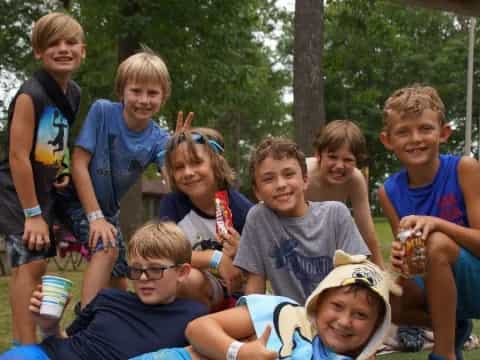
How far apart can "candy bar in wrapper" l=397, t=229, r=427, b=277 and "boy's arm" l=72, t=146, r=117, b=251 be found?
177 cm

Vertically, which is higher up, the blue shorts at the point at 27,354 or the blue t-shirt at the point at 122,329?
the blue t-shirt at the point at 122,329

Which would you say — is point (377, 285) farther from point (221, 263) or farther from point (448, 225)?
point (221, 263)

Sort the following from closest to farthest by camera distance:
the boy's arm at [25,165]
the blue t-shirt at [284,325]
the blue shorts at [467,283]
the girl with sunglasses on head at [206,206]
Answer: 1. the blue t-shirt at [284,325]
2. the blue shorts at [467,283]
3. the girl with sunglasses on head at [206,206]
4. the boy's arm at [25,165]

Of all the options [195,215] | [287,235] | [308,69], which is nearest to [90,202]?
[195,215]

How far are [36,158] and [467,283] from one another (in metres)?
2.50

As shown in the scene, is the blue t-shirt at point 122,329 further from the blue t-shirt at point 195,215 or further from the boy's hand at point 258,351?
the blue t-shirt at point 195,215

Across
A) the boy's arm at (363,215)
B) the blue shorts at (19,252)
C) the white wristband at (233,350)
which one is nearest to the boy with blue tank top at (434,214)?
the boy's arm at (363,215)

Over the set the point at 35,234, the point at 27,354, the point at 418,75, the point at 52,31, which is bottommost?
the point at 27,354

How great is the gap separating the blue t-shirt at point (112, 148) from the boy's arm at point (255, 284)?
1166 millimetres

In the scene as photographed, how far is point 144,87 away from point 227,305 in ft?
4.58

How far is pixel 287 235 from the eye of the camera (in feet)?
11.2

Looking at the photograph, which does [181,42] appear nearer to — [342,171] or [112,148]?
[112,148]

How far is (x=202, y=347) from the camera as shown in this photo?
295 cm

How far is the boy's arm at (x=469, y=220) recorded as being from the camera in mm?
3338
